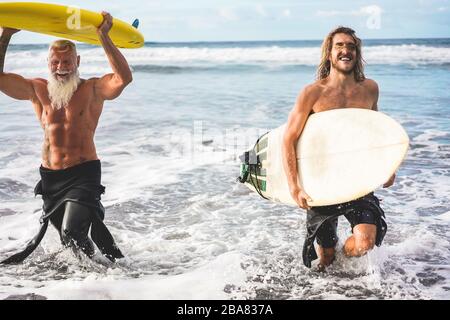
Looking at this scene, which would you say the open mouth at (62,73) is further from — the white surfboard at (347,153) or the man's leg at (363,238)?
the man's leg at (363,238)

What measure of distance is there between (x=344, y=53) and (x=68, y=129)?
1.87 metres

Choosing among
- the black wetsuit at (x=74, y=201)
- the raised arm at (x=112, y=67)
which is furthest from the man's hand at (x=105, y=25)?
the black wetsuit at (x=74, y=201)

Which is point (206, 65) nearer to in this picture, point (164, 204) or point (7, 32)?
point (164, 204)

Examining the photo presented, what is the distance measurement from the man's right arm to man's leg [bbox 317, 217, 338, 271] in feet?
7.20

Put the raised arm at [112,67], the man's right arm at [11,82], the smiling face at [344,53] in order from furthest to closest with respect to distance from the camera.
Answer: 1. the man's right arm at [11,82]
2. the raised arm at [112,67]
3. the smiling face at [344,53]

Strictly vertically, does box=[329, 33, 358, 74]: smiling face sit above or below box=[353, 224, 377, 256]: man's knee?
above

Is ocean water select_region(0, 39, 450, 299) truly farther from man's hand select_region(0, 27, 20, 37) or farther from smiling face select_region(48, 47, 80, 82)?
man's hand select_region(0, 27, 20, 37)

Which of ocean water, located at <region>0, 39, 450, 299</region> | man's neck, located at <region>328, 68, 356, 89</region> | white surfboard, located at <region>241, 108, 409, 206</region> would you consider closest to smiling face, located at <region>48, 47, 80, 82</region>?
ocean water, located at <region>0, 39, 450, 299</region>

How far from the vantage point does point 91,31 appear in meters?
4.11

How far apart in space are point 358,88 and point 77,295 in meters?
2.28

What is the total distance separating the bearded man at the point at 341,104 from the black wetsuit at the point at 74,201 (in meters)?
1.34

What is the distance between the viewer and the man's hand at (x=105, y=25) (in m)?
3.64

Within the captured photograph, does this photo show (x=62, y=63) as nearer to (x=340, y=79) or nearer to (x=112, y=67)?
(x=112, y=67)

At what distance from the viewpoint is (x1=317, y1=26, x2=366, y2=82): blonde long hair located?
3555 mm
